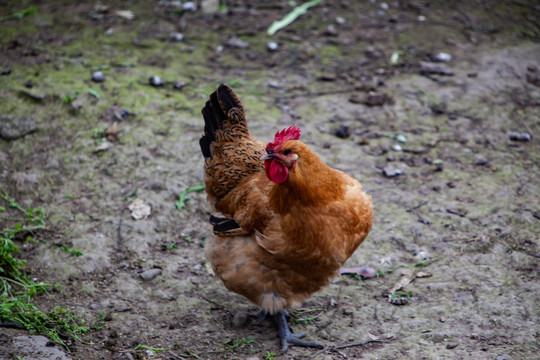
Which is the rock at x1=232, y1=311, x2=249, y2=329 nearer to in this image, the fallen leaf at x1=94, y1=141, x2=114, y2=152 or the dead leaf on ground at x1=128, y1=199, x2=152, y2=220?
the dead leaf on ground at x1=128, y1=199, x2=152, y2=220

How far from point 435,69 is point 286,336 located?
4596mm

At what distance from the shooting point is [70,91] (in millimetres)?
5262

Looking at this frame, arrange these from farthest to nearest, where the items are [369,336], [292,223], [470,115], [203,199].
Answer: [470,115] < [203,199] < [369,336] < [292,223]

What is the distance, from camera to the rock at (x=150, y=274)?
374 centimetres

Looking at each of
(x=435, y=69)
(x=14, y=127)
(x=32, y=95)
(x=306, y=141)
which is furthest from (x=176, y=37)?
(x=435, y=69)

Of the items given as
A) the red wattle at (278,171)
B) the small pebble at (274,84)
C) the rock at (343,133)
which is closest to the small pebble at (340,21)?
the small pebble at (274,84)

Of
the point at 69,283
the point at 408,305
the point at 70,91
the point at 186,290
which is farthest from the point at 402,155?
the point at 70,91

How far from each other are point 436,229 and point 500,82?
3020 millimetres

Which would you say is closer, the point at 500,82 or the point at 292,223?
the point at 292,223

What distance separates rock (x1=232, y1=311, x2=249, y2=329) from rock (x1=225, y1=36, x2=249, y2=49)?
437cm

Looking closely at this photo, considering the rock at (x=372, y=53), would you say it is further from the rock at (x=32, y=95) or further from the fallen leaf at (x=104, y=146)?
the rock at (x=32, y=95)

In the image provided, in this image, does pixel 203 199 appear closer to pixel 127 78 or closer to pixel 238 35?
pixel 127 78

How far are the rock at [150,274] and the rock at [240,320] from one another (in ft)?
2.66

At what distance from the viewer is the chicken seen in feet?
9.48
